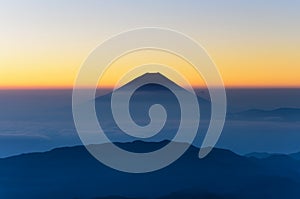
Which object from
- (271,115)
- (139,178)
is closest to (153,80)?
(139,178)

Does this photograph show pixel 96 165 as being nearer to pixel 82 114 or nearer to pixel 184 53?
pixel 82 114

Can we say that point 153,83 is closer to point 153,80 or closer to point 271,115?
point 153,80

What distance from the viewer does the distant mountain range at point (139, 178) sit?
10.1 ft

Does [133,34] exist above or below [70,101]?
above

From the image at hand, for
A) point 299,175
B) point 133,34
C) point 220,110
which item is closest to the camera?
point 133,34

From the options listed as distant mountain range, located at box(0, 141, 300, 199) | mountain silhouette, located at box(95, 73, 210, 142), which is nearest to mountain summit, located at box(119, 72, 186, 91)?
mountain silhouette, located at box(95, 73, 210, 142)

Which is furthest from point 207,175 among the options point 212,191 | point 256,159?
point 256,159

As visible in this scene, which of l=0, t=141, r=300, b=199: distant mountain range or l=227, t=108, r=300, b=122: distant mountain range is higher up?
l=227, t=108, r=300, b=122: distant mountain range

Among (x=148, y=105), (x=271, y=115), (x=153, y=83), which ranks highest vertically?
(x=153, y=83)

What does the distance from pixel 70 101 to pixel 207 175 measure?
1274 mm

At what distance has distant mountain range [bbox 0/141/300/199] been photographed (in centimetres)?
307

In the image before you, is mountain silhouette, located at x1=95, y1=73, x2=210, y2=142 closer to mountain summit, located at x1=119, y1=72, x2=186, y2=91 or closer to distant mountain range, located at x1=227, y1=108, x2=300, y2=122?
mountain summit, located at x1=119, y1=72, x2=186, y2=91

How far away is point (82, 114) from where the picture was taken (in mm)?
2887

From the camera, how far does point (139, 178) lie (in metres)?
3.08
